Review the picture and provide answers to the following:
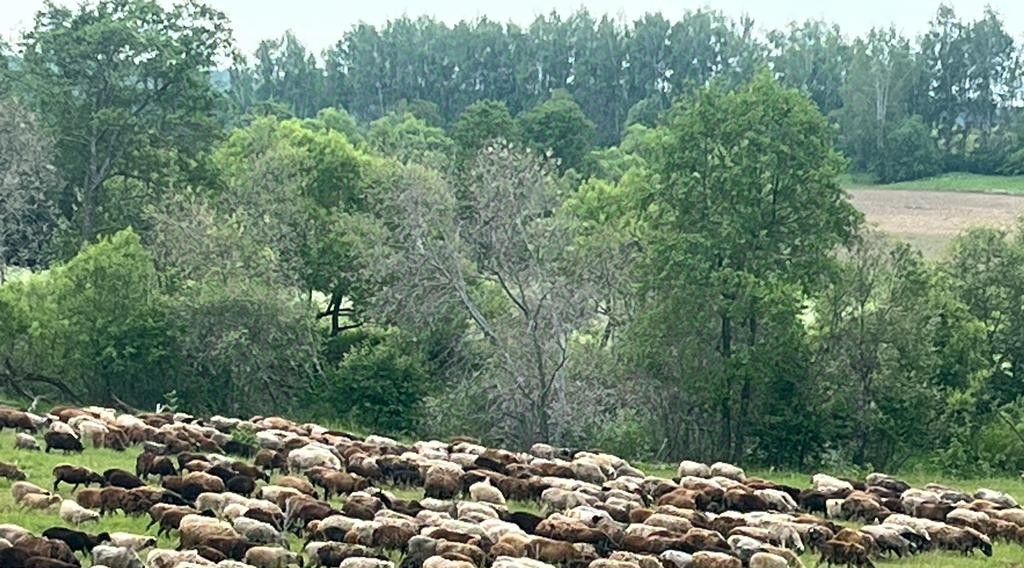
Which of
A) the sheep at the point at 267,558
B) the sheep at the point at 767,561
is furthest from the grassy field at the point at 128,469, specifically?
the sheep at the point at 267,558

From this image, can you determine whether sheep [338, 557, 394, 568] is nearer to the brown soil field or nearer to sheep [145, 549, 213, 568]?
sheep [145, 549, 213, 568]

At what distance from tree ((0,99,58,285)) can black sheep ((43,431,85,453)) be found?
2163 cm

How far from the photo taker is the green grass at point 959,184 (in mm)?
92938

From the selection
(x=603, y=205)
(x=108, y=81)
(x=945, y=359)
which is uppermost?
(x=108, y=81)

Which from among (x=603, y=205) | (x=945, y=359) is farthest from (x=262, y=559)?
(x=603, y=205)

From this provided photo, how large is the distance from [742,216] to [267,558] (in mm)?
22293

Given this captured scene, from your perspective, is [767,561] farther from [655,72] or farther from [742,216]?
[655,72]

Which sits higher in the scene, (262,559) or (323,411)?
(262,559)

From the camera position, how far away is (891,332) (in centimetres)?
3975

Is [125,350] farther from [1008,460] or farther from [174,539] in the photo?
[1008,460]

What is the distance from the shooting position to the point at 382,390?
45.6 metres

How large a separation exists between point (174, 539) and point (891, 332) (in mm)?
23633

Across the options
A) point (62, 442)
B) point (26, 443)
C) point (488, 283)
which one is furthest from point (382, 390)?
point (26, 443)

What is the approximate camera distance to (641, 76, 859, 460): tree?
39500mm
